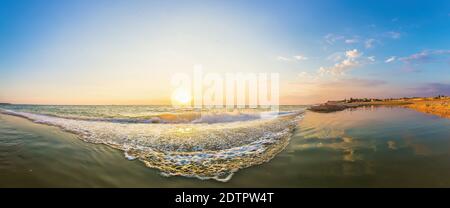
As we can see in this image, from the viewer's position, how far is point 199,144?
27.5 feet

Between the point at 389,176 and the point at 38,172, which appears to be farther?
the point at 38,172

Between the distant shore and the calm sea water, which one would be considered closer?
the calm sea water

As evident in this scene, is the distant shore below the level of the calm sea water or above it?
above

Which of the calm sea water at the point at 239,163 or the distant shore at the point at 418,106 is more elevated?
the distant shore at the point at 418,106

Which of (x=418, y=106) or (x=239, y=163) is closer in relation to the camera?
(x=239, y=163)

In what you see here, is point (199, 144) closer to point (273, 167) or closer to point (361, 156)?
point (273, 167)

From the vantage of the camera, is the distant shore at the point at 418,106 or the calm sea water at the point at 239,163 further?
the distant shore at the point at 418,106

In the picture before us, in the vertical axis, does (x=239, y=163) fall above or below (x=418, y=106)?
below
